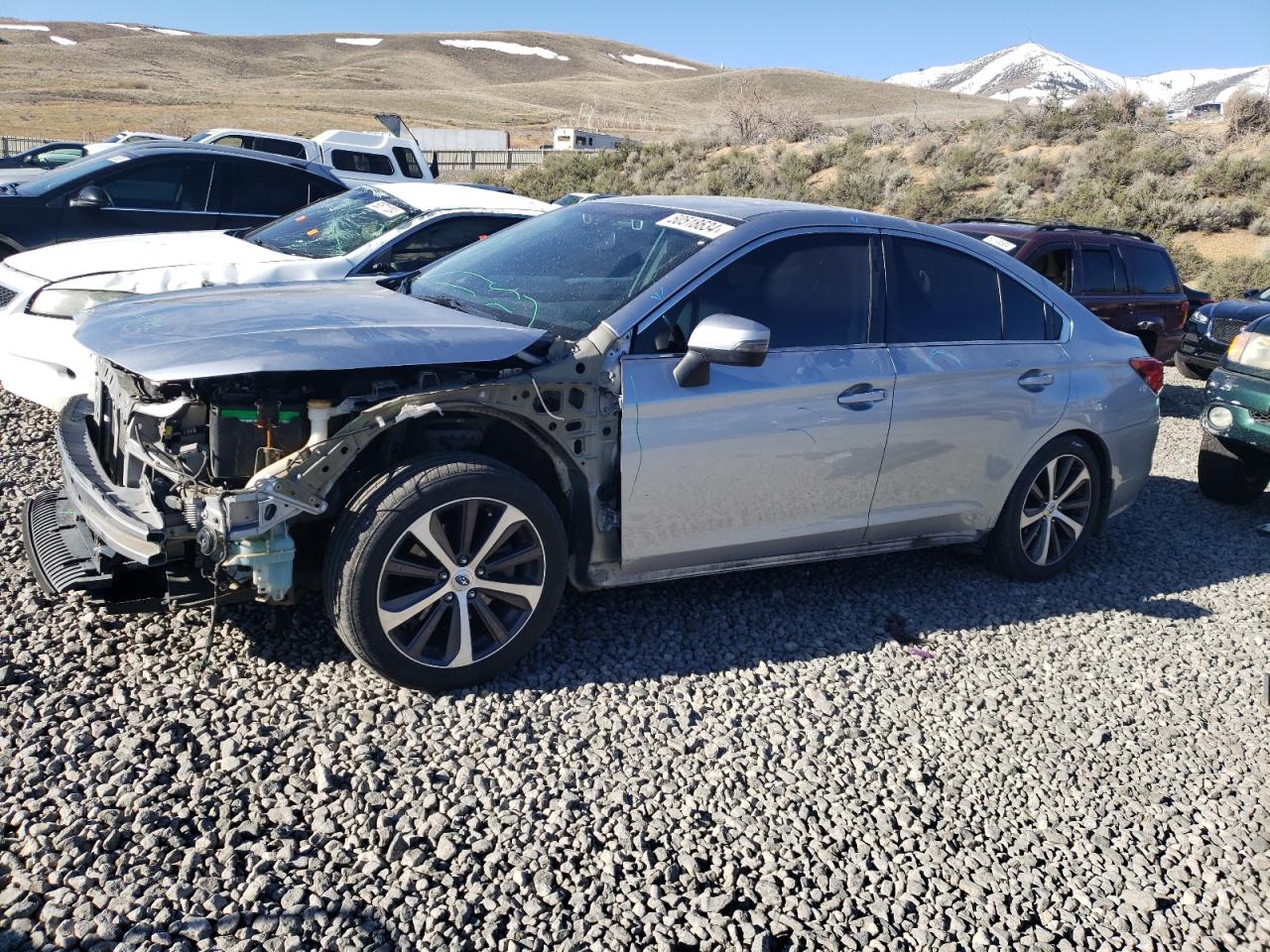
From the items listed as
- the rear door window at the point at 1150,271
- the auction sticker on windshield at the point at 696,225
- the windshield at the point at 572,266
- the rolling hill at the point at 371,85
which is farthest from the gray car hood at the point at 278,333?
the rolling hill at the point at 371,85

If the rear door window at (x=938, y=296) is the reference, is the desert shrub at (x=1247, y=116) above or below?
above

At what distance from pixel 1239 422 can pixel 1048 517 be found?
8.24 feet

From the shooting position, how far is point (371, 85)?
3834 inches

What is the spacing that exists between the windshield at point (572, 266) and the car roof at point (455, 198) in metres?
2.82

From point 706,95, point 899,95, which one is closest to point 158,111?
point 706,95

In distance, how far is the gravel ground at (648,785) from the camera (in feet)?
9.12

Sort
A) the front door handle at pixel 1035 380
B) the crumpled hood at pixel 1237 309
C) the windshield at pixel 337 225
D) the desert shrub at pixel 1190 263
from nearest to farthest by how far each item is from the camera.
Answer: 1. the front door handle at pixel 1035 380
2. the windshield at pixel 337 225
3. the crumpled hood at pixel 1237 309
4. the desert shrub at pixel 1190 263

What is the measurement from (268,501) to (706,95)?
364ft

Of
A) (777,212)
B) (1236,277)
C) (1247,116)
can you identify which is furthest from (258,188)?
(1247,116)

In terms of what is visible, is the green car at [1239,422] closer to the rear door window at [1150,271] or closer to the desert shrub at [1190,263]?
the rear door window at [1150,271]

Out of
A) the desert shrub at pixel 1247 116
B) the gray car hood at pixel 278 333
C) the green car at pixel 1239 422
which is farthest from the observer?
the desert shrub at pixel 1247 116

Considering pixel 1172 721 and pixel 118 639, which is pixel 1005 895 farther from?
pixel 118 639

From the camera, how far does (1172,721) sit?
425 cm

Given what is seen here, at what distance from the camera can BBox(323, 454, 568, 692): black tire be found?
353 cm
